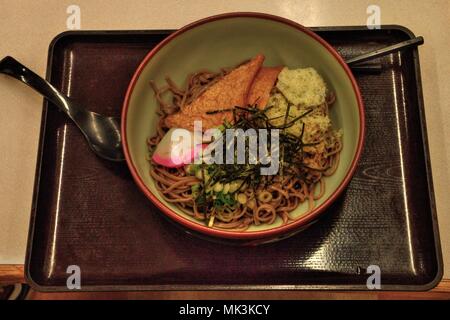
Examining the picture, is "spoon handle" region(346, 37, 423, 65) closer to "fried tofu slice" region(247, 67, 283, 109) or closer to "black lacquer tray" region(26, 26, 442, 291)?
"black lacquer tray" region(26, 26, 442, 291)

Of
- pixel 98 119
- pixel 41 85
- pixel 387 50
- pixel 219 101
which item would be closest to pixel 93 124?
pixel 98 119

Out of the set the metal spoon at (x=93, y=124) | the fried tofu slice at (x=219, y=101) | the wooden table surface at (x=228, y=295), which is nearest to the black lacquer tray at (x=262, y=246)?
the metal spoon at (x=93, y=124)

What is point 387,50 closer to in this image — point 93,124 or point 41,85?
point 93,124

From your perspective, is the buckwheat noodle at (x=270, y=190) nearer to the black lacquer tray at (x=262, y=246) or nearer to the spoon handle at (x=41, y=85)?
the black lacquer tray at (x=262, y=246)

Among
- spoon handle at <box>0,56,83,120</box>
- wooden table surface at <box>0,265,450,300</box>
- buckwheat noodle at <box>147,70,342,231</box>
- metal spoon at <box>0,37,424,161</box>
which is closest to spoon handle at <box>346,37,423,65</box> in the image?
metal spoon at <box>0,37,424,161</box>

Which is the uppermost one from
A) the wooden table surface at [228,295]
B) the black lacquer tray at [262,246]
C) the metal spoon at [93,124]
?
the metal spoon at [93,124]
